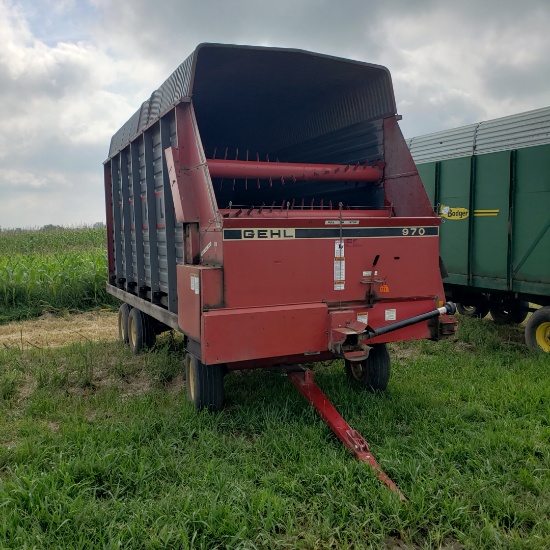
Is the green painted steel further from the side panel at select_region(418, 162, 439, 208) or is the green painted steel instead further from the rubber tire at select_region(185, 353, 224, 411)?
the rubber tire at select_region(185, 353, 224, 411)

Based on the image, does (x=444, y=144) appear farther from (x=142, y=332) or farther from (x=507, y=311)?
(x=142, y=332)

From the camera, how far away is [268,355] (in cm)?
378

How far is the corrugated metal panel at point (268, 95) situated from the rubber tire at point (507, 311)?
404 cm

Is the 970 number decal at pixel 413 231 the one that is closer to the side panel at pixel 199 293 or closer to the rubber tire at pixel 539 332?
the side panel at pixel 199 293

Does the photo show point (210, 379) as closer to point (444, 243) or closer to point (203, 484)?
point (203, 484)

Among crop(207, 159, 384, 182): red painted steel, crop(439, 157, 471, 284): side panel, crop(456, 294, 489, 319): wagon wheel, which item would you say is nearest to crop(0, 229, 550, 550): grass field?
crop(207, 159, 384, 182): red painted steel

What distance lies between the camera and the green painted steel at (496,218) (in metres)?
6.34

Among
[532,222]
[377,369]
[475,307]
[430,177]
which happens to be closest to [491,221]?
[532,222]

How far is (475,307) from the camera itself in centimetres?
881

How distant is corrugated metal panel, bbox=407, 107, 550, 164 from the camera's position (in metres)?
6.54

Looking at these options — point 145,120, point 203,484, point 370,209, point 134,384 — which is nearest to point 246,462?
point 203,484

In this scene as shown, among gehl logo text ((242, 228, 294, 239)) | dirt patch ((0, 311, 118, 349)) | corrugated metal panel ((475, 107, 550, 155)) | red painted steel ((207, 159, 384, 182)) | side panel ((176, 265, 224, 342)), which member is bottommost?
dirt patch ((0, 311, 118, 349))

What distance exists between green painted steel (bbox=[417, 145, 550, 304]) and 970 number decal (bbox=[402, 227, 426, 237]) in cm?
273

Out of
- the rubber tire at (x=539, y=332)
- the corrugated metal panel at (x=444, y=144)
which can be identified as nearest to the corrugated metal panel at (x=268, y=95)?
the corrugated metal panel at (x=444, y=144)
